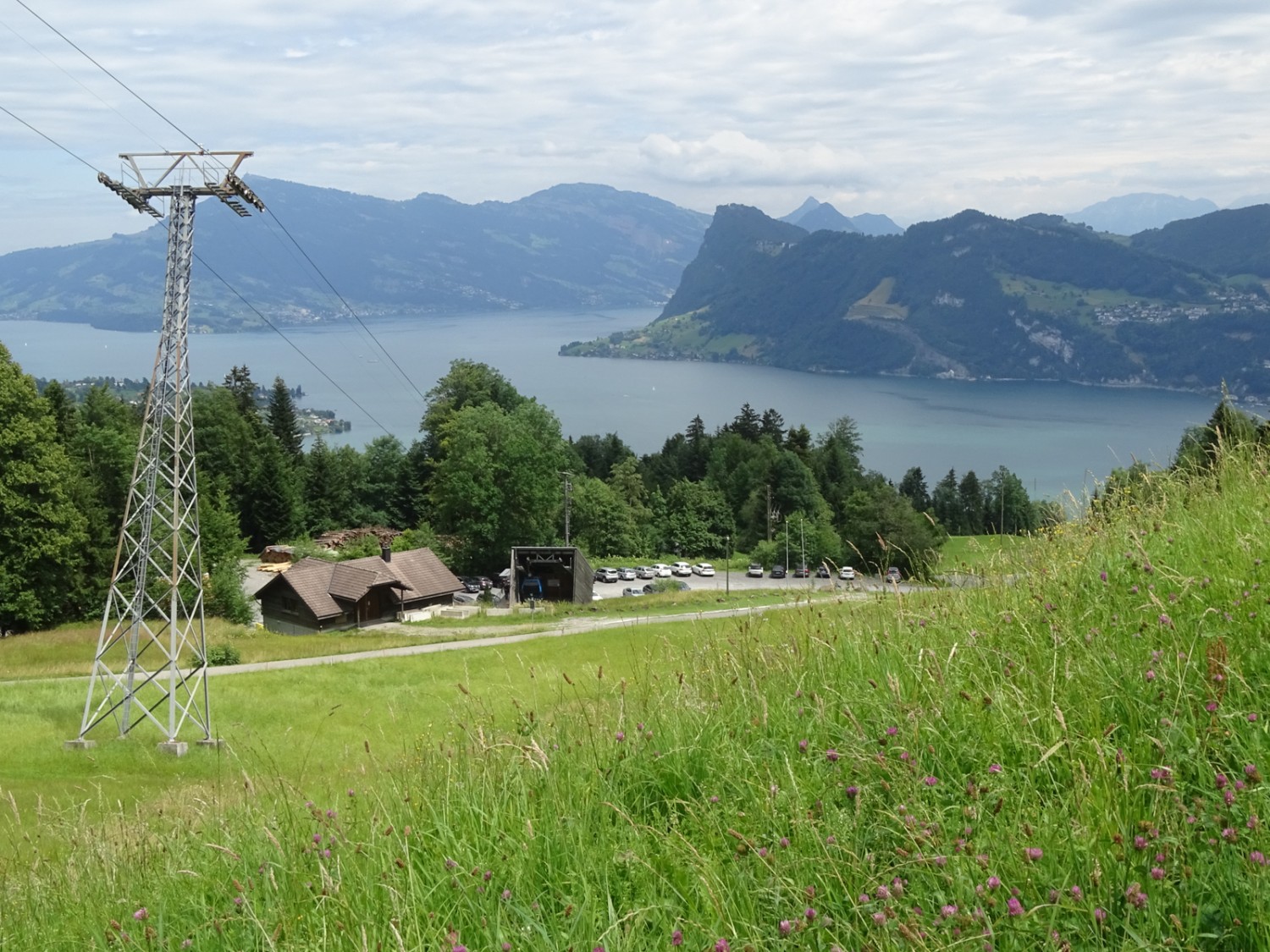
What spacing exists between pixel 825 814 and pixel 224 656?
96.3ft

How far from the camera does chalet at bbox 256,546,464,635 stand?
1870 inches

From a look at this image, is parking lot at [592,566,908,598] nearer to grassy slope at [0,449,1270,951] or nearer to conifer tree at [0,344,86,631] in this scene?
conifer tree at [0,344,86,631]

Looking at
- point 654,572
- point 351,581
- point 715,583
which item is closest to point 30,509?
point 351,581

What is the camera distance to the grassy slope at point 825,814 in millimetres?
2842

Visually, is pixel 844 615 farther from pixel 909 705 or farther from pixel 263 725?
pixel 263 725

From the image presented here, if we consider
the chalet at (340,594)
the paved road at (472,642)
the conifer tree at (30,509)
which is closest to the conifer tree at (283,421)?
the chalet at (340,594)

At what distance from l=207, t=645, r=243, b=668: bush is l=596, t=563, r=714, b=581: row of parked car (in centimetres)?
4237

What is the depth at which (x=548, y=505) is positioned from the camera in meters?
66.1

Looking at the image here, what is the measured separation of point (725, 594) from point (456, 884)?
139 ft

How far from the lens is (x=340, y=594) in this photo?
48000mm

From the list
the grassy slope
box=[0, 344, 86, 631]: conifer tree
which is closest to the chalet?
Result: box=[0, 344, 86, 631]: conifer tree

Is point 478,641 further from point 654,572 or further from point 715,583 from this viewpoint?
point 654,572

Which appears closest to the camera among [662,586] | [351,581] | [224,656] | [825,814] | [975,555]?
[825,814]

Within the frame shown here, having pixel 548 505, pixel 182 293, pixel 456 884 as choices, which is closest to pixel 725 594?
pixel 548 505
